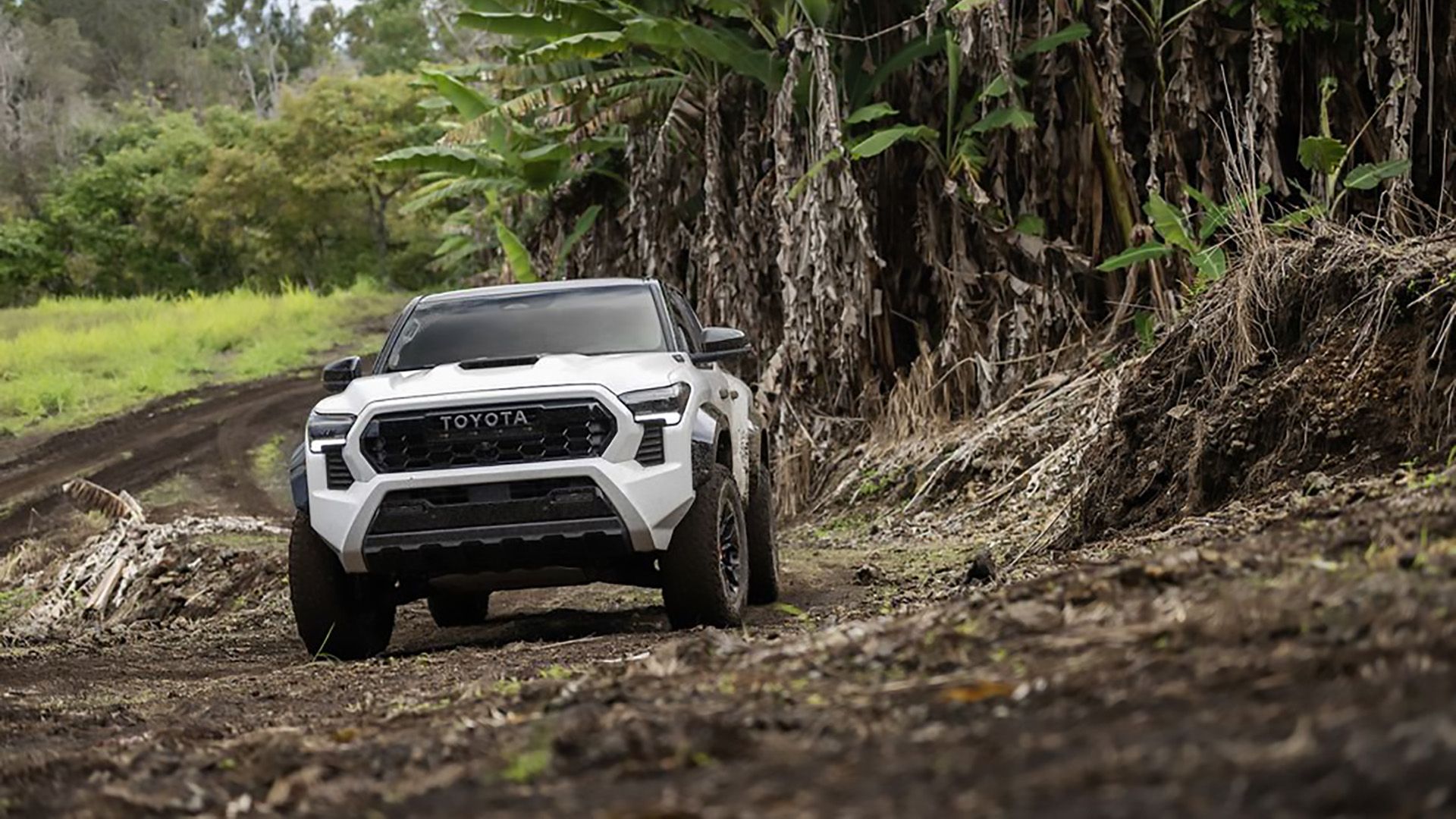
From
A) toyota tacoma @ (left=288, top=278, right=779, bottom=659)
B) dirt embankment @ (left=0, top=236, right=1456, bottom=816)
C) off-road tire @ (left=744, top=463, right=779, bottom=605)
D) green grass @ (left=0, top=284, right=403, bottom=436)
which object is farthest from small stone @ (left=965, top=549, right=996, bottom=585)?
green grass @ (left=0, top=284, right=403, bottom=436)

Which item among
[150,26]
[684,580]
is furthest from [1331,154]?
[150,26]

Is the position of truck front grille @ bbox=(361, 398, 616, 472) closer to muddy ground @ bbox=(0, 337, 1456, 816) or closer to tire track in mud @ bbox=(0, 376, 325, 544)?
muddy ground @ bbox=(0, 337, 1456, 816)

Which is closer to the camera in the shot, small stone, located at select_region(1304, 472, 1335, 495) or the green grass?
small stone, located at select_region(1304, 472, 1335, 495)

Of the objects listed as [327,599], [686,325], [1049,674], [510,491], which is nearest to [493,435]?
[510,491]

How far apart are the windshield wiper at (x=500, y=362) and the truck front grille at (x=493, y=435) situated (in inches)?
22.1

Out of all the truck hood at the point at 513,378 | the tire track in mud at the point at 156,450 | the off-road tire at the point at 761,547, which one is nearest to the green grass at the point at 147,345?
the tire track in mud at the point at 156,450

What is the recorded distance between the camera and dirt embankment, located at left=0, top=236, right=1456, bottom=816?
3072mm

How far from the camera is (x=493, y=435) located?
27.5ft

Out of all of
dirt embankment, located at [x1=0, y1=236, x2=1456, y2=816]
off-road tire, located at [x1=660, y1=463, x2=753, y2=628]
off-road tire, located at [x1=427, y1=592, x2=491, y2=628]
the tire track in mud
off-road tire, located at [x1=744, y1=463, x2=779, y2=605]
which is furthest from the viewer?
the tire track in mud

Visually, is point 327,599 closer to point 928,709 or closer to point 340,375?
point 340,375

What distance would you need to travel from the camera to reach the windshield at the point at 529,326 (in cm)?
943

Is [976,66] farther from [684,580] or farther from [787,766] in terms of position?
[787,766]

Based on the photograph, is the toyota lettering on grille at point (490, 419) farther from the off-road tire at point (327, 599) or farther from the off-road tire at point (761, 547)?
the off-road tire at point (761, 547)

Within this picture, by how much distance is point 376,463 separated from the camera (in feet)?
27.7
